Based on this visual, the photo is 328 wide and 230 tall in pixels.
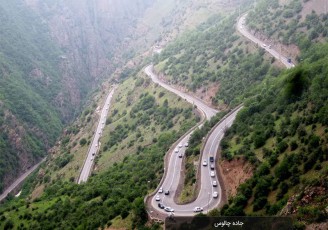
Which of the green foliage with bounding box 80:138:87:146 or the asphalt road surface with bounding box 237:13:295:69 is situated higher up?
the asphalt road surface with bounding box 237:13:295:69

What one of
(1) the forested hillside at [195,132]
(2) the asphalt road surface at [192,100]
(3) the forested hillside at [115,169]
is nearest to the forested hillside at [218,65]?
(1) the forested hillside at [195,132]

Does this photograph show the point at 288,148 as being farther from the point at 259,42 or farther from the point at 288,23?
the point at 259,42

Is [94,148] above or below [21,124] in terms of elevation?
below

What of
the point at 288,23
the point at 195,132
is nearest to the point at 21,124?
the point at 195,132

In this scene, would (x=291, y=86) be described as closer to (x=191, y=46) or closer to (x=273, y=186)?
(x=273, y=186)

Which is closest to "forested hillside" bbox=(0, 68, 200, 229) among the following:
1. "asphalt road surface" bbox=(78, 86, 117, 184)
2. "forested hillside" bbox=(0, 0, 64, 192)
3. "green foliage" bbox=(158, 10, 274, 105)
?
"asphalt road surface" bbox=(78, 86, 117, 184)

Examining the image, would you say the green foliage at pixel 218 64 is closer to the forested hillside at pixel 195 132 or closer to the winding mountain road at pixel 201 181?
the forested hillside at pixel 195 132

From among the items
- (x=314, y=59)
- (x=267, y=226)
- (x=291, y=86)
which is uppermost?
(x=267, y=226)

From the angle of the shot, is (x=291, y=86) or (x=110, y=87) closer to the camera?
(x=291, y=86)

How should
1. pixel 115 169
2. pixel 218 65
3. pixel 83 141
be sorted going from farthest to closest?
1. pixel 83 141
2. pixel 218 65
3. pixel 115 169

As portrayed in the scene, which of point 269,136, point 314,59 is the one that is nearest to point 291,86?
point 269,136

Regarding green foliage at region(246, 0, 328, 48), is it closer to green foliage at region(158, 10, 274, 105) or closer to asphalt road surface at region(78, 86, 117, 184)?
green foliage at region(158, 10, 274, 105)
